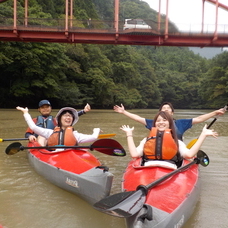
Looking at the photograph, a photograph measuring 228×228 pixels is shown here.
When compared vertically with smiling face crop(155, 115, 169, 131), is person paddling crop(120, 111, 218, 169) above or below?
below

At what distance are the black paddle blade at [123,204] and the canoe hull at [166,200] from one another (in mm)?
42

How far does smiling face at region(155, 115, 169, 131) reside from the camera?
8.68ft

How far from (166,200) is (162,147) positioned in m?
0.77

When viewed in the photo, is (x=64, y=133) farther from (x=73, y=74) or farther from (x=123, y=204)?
(x=73, y=74)

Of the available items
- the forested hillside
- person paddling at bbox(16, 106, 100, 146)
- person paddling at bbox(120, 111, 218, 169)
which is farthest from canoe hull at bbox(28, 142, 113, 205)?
the forested hillside

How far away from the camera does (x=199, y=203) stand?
8.16ft

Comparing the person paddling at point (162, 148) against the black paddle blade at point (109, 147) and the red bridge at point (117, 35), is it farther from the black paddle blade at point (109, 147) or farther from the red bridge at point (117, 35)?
the red bridge at point (117, 35)

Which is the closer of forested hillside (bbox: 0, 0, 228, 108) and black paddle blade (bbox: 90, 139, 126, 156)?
black paddle blade (bbox: 90, 139, 126, 156)

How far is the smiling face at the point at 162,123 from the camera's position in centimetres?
264

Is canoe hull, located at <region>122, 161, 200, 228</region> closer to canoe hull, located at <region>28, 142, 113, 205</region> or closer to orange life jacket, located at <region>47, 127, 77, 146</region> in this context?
canoe hull, located at <region>28, 142, 113, 205</region>

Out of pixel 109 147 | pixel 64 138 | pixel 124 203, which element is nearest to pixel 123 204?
pixel 124 203

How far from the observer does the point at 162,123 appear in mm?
2658

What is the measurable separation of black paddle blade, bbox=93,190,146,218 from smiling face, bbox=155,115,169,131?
3.46 ft

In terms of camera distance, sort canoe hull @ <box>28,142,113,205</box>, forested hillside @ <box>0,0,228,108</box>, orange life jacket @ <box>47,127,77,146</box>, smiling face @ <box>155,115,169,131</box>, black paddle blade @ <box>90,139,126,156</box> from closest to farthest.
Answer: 1. canoe hull @ <box>28,142,113,205</box>
2. smiling face @ <box>155,115,169,131</box>
3. black paddle blade @ <box>90,139,126,156</box>
4. orange life jacket @ <box>47,127,77,146</box>
5. forested hillside @ <box>0,0,228,108</box>
